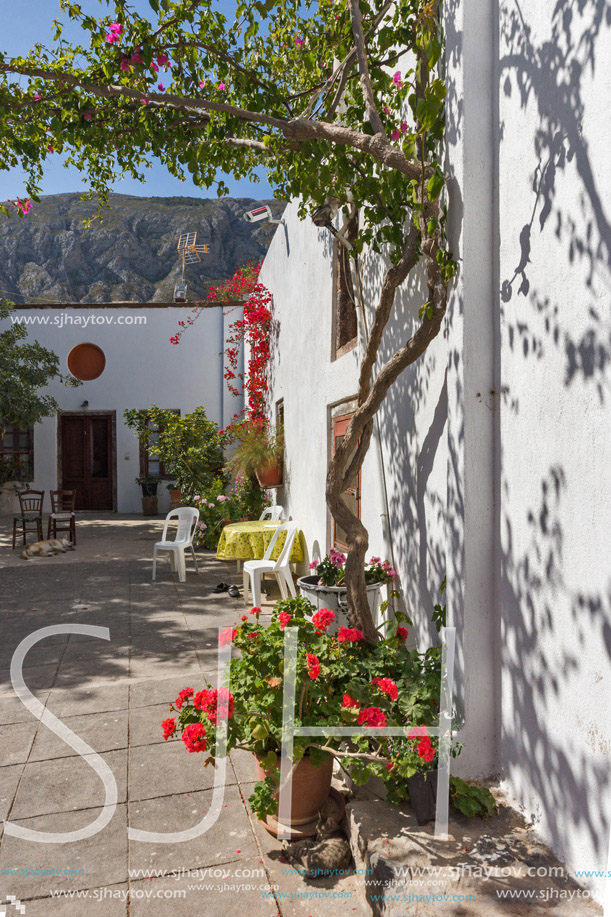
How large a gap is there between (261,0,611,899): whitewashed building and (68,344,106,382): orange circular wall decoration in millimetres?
12040

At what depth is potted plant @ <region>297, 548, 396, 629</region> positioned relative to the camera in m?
3.57

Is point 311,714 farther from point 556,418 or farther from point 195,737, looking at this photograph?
point 556,418

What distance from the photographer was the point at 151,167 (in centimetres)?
441

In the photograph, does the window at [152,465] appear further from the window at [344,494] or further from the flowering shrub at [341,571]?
the flowering shrub at [341,571]

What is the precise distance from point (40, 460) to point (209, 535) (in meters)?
6.89

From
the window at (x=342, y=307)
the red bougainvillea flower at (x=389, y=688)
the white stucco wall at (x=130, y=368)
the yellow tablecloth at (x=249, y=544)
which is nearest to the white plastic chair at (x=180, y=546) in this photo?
the yellow tablecloth at (x=249, y=544)

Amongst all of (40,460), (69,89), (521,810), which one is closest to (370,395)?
(521,810)

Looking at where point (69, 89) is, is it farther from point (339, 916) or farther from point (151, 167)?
point (339, 916)

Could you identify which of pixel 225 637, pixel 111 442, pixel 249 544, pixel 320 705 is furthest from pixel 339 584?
pixel 111 442

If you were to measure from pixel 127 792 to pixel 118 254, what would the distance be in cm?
4997

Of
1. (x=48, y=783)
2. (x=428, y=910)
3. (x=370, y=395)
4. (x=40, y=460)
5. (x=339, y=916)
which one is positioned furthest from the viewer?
(x=40, y=460)

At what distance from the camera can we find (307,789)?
235cm

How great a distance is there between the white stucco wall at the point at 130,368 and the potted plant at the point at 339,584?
1032cm

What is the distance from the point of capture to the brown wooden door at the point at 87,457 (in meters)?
14.2
